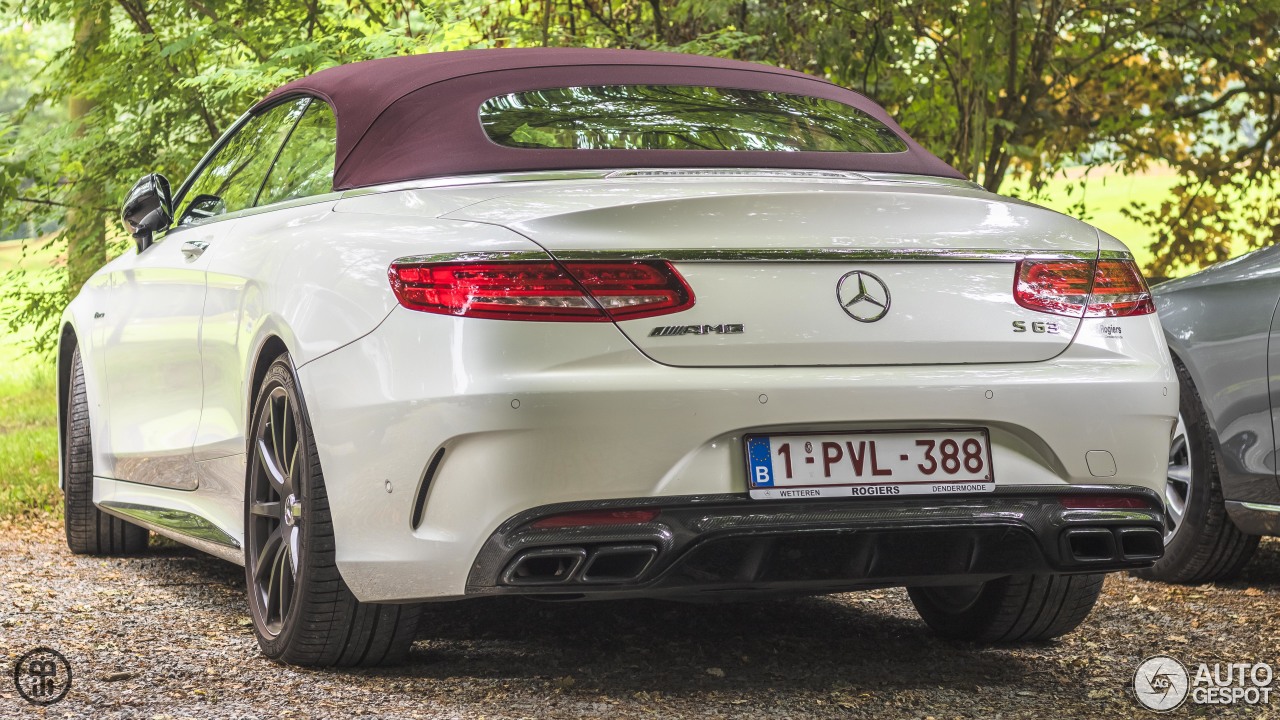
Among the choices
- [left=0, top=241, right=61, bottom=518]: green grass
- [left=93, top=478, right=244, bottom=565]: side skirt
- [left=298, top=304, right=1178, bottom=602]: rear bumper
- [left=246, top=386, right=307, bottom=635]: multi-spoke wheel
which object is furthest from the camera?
[left=0, top=241, right=61, bottom=518]: green grass

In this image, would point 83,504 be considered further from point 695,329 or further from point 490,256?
point 695,329

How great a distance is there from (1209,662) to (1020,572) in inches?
40.3

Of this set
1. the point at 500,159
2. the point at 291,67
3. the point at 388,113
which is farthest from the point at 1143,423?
the point at 291,67

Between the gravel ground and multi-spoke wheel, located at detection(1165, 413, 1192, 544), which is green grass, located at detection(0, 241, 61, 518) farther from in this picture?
multi-spoke wheel, located at detection(1165, 413, 1192, 544)

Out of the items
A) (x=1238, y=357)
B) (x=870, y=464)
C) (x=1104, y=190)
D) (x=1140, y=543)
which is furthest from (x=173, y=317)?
(x=1104, y=190)

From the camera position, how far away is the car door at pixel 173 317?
4.56 meters

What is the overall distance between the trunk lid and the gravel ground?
854 millimetres

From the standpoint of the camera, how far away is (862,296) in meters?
3.25

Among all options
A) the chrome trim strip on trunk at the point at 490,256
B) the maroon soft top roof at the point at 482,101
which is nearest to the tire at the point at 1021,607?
the maroon soft top roof at the point at 482,101

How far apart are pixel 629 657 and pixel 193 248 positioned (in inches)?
73.0

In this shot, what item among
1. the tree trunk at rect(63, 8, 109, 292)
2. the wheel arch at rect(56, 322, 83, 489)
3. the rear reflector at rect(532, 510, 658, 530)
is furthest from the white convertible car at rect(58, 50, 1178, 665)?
the tree trunk at rect(63, 8, 109, 292)

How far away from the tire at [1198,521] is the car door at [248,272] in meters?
3.05

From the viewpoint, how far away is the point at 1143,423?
11.3ft

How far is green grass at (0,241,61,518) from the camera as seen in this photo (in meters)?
7.55
